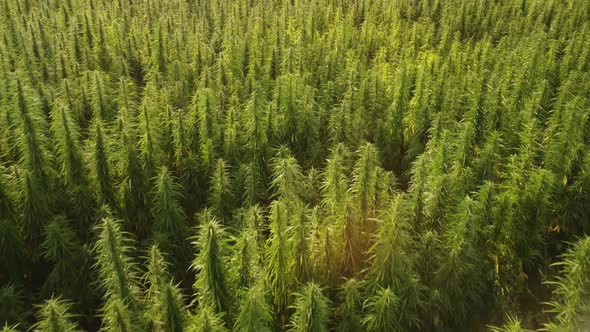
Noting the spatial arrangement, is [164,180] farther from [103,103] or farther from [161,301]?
[103,103]

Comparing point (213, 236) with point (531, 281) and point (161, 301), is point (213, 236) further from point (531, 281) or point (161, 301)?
point (531, 281)

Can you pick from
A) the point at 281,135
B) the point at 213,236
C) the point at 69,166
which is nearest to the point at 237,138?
the point at 281,135

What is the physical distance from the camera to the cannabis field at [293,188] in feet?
15.3

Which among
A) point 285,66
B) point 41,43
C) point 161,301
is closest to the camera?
point 161,301

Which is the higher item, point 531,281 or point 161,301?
point 161,301

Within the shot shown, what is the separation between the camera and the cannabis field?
4.68 meters

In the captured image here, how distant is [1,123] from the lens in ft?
24.2

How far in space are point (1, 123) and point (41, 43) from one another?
4710 mm

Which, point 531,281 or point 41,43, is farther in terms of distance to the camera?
point 41,43

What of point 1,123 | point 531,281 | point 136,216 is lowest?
point 531,281

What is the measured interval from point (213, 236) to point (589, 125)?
757 centimetres

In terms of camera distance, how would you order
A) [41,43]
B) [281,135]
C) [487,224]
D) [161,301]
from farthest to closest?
[41,43], [281,135], [487,224], [161,301]

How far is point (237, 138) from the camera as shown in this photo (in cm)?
753

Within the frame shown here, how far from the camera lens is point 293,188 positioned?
595 centimetres
